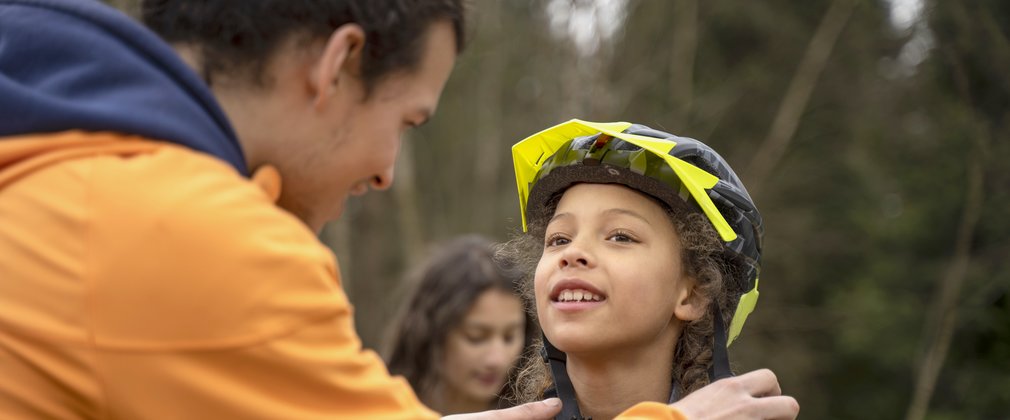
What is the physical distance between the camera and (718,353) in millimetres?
3045

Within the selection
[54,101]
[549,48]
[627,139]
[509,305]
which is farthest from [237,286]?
[549,48]

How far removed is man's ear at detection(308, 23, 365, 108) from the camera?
2.01 meters

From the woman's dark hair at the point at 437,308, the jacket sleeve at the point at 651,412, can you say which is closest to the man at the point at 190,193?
the jacket sleeve at the point at 651,412

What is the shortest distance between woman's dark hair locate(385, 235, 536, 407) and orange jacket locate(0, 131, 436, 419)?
3934 millimetres

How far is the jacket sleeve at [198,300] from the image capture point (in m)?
1.75

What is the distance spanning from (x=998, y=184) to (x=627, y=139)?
25.8 feet

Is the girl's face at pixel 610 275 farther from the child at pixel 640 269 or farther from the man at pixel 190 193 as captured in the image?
the man at pixel 190 193

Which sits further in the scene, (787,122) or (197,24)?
(787,122)

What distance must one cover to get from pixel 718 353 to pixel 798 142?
1267 cm

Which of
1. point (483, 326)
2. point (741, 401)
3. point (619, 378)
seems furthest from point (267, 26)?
point (483, 326)

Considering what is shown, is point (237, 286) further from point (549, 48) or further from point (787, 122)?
point (787, 122)

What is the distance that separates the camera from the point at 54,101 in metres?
1.87

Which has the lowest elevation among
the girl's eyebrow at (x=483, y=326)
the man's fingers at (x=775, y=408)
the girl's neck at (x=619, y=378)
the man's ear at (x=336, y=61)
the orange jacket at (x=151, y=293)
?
the girl's eyebrow at (x=483, y=326)

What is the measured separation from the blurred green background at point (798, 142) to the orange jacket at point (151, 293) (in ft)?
34.3
